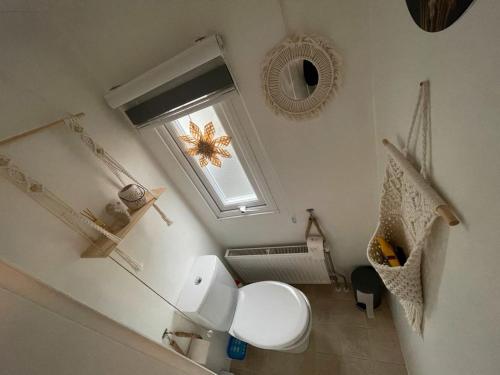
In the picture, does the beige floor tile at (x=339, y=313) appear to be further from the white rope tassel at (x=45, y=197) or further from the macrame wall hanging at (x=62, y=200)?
the white rope tassel at (x=45, y=197)

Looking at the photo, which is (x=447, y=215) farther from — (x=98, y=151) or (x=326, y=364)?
(x=326, y=364)

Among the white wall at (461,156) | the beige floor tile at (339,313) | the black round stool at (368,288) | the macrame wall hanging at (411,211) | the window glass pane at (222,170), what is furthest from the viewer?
the beige floor tile at (339,313)

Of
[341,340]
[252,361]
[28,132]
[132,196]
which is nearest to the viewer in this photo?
[28,132]

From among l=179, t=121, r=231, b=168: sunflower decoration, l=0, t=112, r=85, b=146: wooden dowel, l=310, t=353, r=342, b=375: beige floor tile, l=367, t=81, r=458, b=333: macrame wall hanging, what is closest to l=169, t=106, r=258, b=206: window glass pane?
l=179, t=121, r=231, b=168: sunflower decoration

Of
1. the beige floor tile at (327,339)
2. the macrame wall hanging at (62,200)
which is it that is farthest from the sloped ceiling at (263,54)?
the beige floor tile at (327,339)

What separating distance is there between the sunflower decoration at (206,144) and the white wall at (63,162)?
1.02ft

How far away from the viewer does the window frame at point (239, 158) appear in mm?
905

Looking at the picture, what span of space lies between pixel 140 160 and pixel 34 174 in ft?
1.45

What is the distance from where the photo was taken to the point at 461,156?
13.6 inches

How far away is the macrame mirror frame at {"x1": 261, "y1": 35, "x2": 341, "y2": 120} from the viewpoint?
0.70 metres

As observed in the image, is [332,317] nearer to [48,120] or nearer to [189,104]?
[189,104]

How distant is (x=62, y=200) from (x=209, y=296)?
878 millimetres

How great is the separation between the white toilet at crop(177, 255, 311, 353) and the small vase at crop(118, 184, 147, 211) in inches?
24.4

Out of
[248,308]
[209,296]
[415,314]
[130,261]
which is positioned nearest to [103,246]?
[130,261]
